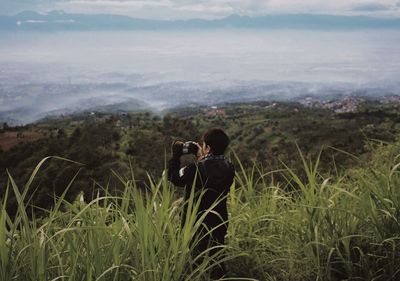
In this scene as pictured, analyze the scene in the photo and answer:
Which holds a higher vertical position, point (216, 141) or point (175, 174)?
point (216, 141)

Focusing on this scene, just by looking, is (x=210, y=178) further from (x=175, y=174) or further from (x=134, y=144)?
(x=134, y=144)

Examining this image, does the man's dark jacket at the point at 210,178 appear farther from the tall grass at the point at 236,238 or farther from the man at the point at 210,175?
the tall grass at the point at 236,238

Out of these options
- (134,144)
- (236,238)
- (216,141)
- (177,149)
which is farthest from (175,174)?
(134,144)

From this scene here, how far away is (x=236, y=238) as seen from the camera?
11.4 feet

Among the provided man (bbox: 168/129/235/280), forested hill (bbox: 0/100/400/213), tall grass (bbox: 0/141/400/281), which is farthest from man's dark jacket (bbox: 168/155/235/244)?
forested hill (bbox: 0/100/400/213)

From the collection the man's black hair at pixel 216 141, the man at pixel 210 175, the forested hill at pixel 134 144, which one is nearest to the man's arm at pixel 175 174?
the man at pixel 210 175

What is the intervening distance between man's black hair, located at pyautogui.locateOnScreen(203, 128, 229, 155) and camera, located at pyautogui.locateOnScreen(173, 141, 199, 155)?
0.11 meters

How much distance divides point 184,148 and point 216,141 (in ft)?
0.77

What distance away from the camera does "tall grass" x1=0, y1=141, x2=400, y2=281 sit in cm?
255

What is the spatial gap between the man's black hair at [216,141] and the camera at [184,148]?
108 millimetres

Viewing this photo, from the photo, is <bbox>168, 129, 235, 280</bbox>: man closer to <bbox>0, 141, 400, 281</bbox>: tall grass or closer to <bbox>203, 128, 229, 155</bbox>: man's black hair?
<bbox>203, 128, 229, 155</bbox>: man's black hair

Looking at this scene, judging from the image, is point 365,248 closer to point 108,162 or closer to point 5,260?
point 5,260

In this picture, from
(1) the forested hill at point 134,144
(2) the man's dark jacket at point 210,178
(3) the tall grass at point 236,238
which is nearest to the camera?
(3) the tall grass at point 236,238

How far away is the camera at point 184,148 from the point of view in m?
3.47
